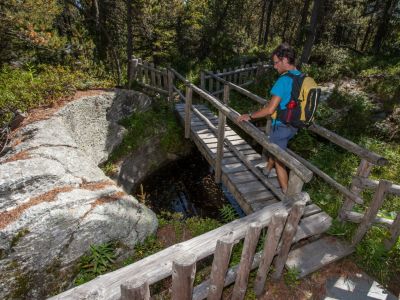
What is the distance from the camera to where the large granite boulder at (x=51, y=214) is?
3.20m

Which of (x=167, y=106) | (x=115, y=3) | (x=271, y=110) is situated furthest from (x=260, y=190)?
(x=115, y=3)

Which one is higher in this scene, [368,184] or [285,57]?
[285,57]

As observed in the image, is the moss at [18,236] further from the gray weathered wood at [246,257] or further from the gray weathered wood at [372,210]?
the gray weathered wood at [372,210]

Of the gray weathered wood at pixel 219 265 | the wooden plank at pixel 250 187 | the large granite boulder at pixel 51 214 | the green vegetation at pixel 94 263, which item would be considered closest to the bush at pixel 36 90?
the large granite boulder at pixel 51 214

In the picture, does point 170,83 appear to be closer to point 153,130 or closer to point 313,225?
point 153,130

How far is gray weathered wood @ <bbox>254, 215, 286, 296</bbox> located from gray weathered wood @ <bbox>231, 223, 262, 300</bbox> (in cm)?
25

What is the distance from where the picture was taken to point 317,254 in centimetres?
404

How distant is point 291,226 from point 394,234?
2.04 metres

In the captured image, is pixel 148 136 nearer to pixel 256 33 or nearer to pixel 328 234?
pixel 328 234

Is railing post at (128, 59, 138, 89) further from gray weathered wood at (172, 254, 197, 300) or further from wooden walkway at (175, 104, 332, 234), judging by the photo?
gray weathered wood at (172, 254, 197, 300)

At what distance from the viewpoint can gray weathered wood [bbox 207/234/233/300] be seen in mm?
2439

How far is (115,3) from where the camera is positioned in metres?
14.8

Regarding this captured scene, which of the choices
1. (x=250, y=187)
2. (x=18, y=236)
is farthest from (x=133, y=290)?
(x=250, y=187)

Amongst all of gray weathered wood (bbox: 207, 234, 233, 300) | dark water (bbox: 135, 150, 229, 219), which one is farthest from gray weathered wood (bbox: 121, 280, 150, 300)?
dark water (bbox: 135, 150, 229, 219)
